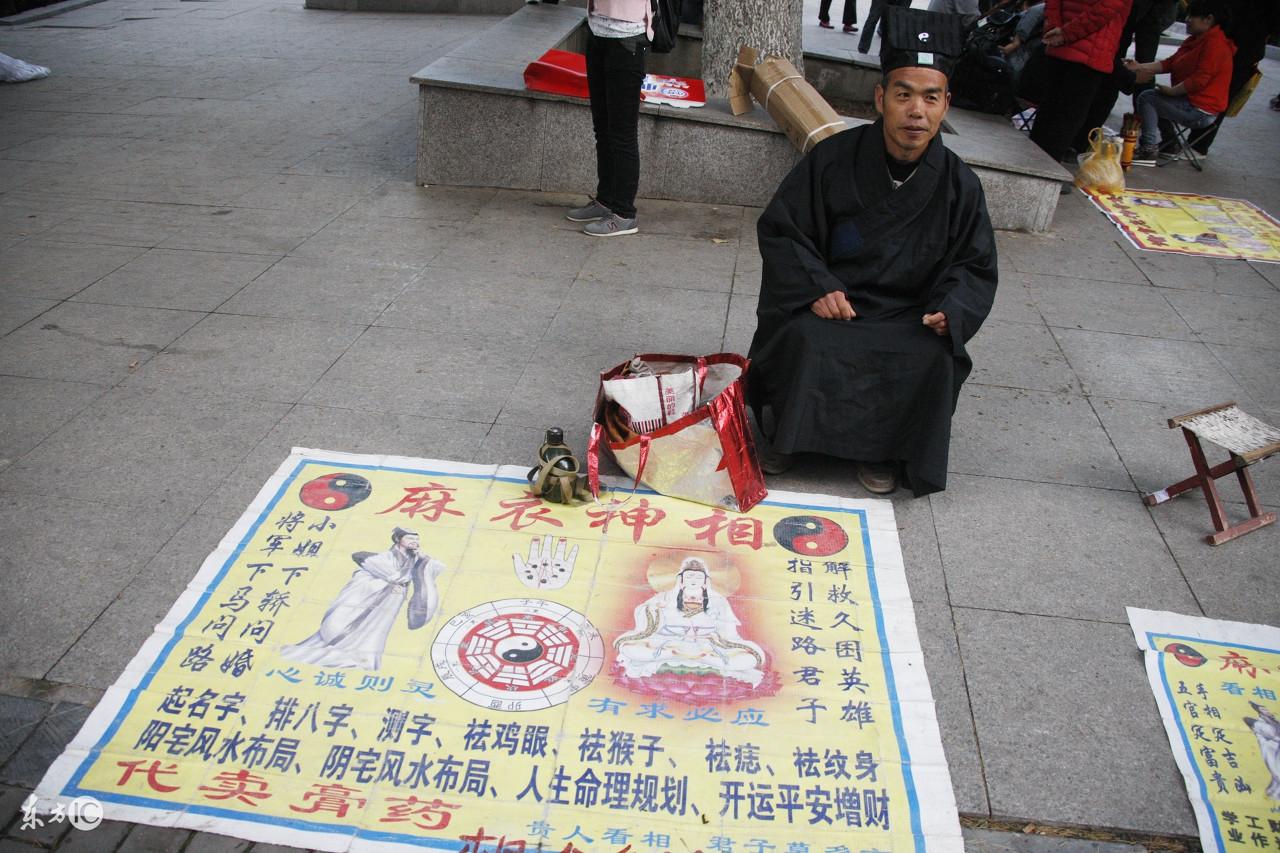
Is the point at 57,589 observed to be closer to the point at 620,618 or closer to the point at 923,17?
the point at 620,618

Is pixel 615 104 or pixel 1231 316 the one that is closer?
pixel 1231 316

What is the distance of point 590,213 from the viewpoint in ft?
17.7

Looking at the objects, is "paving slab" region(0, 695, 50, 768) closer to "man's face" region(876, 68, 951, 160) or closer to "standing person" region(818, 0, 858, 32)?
"man's face" region(876, 68, 951, 160)

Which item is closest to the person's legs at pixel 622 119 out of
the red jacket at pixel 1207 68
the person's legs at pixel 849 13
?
the red jacket at pixel 1207 68

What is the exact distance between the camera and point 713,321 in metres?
4.36

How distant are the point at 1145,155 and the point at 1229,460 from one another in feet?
17.3

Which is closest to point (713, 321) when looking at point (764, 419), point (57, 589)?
point (764, 419)

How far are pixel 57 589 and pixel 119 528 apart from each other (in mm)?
276

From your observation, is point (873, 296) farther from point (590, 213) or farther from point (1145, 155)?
point (1145, 155)

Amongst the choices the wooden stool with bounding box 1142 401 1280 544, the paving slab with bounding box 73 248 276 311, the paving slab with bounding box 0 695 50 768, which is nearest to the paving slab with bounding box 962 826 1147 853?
the wooden stool with bounding box 1142 401 1280 544

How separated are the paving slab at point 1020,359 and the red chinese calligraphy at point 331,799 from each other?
2.87 m

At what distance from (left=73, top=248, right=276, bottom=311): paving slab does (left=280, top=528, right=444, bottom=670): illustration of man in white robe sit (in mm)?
1996

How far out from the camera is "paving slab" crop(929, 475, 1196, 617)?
2.79 metres

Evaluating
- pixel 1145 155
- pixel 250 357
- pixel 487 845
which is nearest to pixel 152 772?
pixel 487 845
